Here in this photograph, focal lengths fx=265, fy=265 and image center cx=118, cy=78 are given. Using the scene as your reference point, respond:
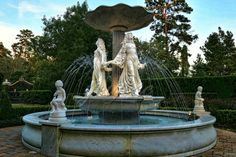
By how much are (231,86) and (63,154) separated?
16.6 metres

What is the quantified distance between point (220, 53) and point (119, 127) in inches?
1228

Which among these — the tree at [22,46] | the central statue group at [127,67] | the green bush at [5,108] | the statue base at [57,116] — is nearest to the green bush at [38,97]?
the green bush at [5,108]

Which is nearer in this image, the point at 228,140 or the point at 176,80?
the point at 228,140

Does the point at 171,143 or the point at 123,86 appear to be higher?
the point at 123,86

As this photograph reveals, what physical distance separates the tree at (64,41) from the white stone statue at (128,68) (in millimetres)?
17230

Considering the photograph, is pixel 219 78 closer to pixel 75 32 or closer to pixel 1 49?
pixel 75 32

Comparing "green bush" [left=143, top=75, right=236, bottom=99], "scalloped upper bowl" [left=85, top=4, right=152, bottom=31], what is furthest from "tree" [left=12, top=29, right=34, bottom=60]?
"scalloped upper bowl" [left=85, top=4, right=152, bottom=31]

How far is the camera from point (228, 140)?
28.9 ft

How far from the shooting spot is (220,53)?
34000 millimetres

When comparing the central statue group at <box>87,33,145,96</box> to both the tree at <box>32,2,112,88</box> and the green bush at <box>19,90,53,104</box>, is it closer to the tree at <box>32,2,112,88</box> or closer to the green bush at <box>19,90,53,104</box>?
the tree at <box>32,2,112,88</box>

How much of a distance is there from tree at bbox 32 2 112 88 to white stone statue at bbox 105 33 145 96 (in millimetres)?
17230

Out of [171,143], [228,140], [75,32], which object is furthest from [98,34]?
[171,143]

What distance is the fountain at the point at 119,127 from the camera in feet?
19.7

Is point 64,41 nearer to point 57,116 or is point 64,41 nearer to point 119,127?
point 57,116
